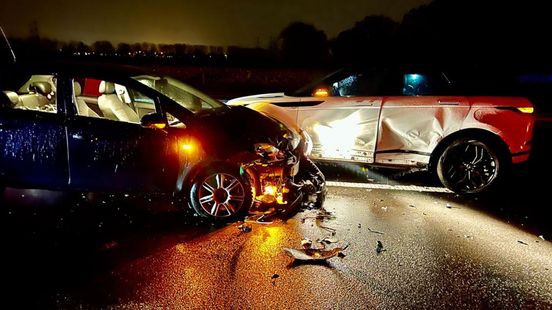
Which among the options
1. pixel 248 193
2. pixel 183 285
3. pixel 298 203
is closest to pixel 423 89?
pixel 298 203

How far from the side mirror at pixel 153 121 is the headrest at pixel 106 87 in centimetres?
102

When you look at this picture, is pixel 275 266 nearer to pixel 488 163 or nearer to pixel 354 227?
pixel 354 227

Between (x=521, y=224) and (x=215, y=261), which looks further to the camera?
(x=521, y=224)

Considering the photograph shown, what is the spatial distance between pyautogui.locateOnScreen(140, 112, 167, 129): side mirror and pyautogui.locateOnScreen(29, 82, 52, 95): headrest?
4.63 ft

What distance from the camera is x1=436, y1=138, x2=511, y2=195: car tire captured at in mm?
5434

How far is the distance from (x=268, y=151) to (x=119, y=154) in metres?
1.57

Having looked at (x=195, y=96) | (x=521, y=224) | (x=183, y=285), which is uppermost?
(x=195, y=96)

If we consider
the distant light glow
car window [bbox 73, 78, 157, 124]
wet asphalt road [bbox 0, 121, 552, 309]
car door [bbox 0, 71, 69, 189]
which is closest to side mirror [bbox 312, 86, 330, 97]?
the distant light glow

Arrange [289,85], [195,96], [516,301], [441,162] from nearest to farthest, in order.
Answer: [516,301] < [195,96] < [441,162] < [289,85]

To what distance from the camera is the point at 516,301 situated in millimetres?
3055

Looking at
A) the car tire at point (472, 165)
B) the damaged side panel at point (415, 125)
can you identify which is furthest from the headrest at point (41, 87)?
the car tire at point (472, 165)

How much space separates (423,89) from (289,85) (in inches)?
744

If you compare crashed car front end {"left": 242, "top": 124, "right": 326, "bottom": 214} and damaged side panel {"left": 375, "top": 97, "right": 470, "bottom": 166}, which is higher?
damaged side panel {"left": 375, "top": 97, "right": 470, "bottom": 166}

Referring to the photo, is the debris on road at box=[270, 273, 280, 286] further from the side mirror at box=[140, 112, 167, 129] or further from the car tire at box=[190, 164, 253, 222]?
the side mirror at box=[140, 112, 167, 129]
